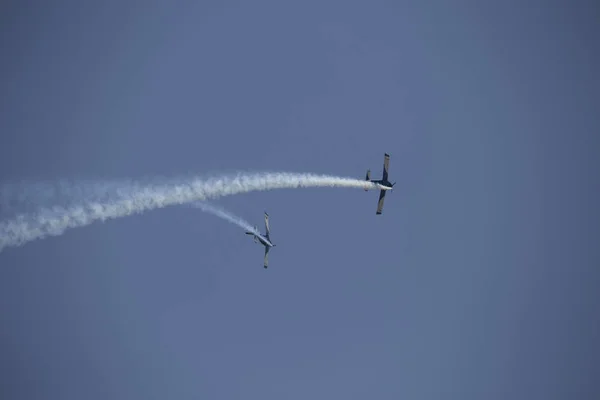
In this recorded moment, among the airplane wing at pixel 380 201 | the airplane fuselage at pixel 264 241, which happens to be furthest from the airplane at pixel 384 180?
the airplane fuselage at pixel 264 241

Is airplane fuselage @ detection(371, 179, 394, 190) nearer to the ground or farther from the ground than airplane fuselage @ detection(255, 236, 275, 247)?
farther from the ground

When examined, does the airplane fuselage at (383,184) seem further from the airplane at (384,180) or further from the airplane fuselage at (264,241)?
the airplane fuselage at (264,241)

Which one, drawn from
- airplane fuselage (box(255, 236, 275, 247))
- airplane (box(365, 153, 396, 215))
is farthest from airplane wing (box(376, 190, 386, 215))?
airplane fuselage (box(255, 236, 275, 247))

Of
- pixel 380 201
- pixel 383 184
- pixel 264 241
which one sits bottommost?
pixel 264 241

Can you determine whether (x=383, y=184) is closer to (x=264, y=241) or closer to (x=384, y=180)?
(x=384, y=180)

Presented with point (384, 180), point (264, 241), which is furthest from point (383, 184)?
point (264, 241)

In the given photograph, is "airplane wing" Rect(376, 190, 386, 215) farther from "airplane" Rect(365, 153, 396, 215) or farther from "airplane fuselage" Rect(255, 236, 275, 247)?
"airplane fuselage" Rect(255, 236, 275, 247)

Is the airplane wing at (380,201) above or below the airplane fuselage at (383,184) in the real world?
below

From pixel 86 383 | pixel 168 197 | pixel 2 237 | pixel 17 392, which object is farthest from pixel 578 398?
pixel 2 237

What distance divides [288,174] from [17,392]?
53.5 m

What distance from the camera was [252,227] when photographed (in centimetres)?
5272

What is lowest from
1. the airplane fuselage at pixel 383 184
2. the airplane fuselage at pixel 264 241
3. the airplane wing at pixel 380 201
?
the airplane fuselage at pixel 264 241

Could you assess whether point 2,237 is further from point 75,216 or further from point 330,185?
point 330,185

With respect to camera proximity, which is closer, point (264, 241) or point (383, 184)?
point (383, 184)
